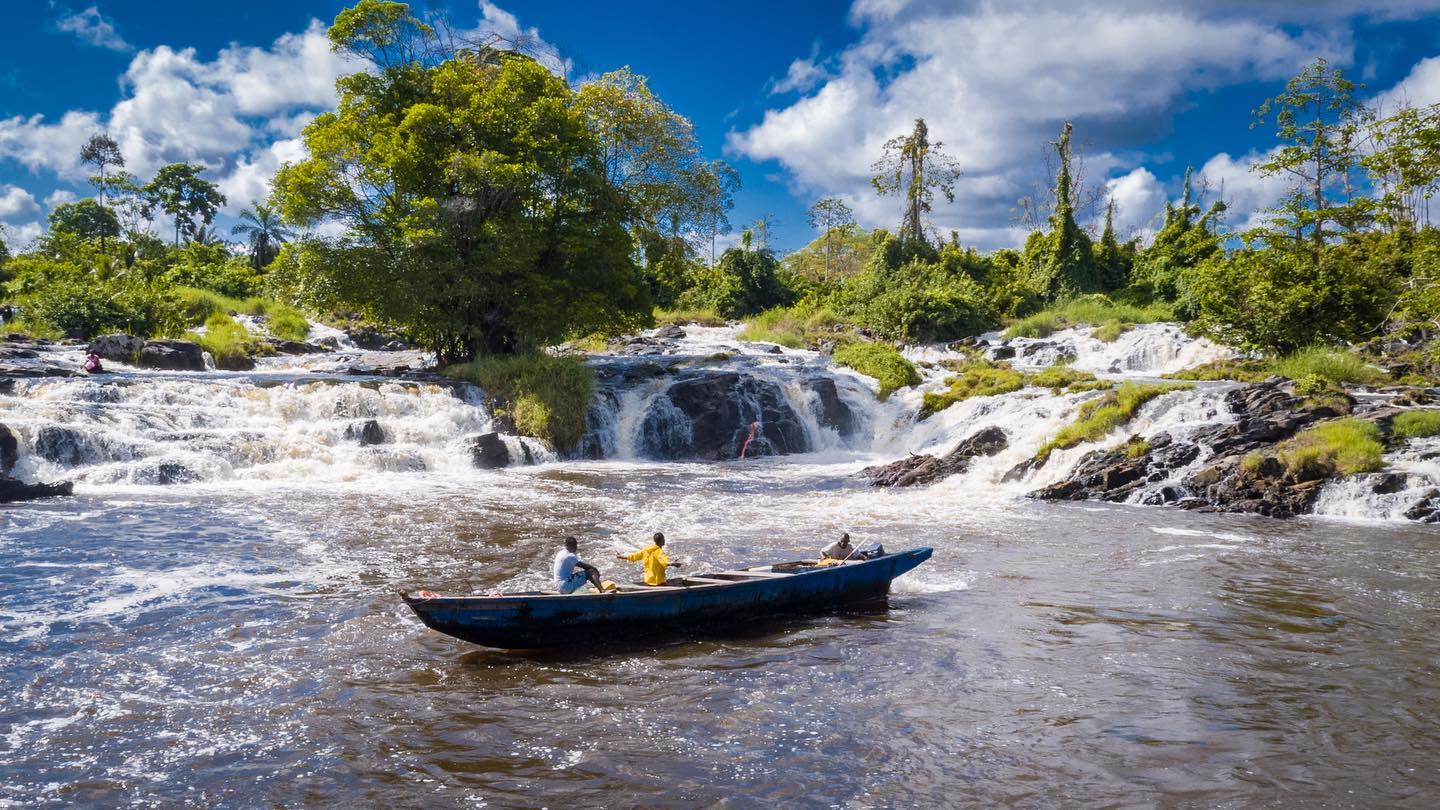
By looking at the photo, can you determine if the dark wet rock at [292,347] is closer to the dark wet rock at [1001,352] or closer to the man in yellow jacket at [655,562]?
the dark wet rock at [1001,352]

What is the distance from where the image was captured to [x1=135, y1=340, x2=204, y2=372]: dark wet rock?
22531 mm

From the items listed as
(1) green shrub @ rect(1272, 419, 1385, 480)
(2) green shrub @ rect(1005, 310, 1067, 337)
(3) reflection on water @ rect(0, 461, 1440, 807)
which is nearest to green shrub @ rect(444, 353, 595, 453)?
(3) reflection on water @ rect(0, 461, 1440, 807)

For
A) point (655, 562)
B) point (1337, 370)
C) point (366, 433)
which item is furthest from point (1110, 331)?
point (655, 562)

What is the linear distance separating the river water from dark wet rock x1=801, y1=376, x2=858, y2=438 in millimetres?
10356

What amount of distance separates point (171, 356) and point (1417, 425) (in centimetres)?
2815

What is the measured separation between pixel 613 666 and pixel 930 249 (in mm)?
42054

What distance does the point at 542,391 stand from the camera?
2089 centimetres

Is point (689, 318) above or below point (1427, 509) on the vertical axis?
above

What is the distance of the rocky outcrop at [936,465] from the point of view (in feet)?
57.0

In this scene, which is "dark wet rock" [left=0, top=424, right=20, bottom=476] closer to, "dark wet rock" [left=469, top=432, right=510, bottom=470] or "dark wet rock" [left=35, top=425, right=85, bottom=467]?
"dark wet rock" [left=35, top=425, right=85, bottom=467]

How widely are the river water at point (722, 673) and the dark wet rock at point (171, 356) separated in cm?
1116

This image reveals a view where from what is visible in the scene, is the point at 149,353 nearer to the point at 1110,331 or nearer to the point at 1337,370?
the point at 1337,370

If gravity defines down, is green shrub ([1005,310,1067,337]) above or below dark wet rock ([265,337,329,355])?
above

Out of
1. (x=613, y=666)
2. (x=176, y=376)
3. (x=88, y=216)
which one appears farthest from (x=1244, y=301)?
(x=88, y=216)
